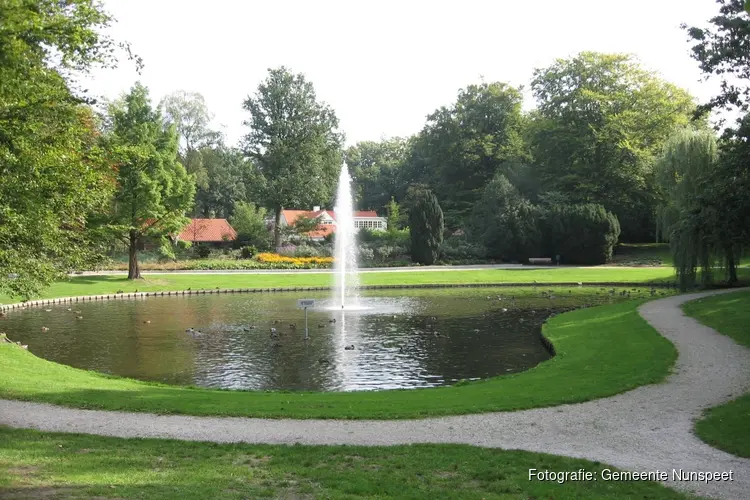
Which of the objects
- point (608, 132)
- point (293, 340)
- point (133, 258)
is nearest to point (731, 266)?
point (293, 340)

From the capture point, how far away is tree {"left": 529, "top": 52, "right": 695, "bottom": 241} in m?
64.6

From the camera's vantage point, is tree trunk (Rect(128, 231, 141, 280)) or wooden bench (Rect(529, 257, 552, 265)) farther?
wooden bench (Rect(529, 257, 552, 265))

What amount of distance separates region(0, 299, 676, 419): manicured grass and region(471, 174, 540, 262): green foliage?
138 ft

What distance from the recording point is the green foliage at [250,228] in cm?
6131

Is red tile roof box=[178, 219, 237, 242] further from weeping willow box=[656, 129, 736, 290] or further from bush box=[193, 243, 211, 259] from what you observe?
weeping willow box=[656, 129, 736, 290]

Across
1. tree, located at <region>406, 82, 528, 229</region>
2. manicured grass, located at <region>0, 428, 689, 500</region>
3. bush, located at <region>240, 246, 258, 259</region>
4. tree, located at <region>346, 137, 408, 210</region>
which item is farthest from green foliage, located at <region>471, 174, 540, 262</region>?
manicured grass, located at <region>0, 428, 689, 500</region>

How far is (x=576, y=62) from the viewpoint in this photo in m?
69.6

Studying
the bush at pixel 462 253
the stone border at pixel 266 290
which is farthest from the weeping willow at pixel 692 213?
the bush at pixel 462 253

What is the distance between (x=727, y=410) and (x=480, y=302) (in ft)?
71.7

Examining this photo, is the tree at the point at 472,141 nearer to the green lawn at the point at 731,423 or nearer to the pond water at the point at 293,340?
the pond water at the point at 293,340

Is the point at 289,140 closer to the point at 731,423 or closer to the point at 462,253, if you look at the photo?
the point at 462,253

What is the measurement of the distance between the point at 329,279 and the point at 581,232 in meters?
26.3

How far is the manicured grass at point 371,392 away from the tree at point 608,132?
50.3 meters

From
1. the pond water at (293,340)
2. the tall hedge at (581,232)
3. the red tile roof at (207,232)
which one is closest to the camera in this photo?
the pond water at (293,340)
